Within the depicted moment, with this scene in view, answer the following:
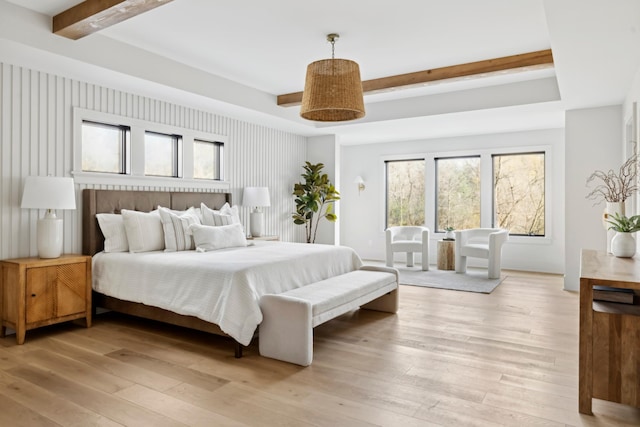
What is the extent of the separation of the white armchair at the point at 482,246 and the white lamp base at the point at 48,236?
556 cm

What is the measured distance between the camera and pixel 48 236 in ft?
Answer: 12.1

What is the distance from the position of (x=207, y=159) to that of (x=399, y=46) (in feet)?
10.0

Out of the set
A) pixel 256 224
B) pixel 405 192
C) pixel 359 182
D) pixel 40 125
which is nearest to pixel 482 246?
pixel 405 192

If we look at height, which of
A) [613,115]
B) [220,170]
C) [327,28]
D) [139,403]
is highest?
[327,28]

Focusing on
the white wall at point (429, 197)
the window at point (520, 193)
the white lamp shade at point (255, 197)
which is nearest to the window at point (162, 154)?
the white lamp shade at point (255, 197)

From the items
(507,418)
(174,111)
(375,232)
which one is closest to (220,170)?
(174,111)

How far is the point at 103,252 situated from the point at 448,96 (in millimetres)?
4625

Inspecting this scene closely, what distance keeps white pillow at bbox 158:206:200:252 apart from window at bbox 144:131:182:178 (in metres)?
0.79

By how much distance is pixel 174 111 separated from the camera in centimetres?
530

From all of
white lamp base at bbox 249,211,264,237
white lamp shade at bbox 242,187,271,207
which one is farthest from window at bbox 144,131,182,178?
white lamp base at bbox 249,211,264,237

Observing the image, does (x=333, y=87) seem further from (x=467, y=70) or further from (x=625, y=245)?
(x=625, y=245)

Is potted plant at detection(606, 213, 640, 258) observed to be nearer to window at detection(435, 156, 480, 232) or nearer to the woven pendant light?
the woven pendant light

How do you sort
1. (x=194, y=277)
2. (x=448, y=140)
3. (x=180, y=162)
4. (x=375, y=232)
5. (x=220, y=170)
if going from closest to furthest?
(x=194, y=277)
(x=180, y=162)
(x=220, y=170)
(x=448, y=140)
(x=375, y=232)

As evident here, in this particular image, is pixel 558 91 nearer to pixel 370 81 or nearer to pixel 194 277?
pixel 370 81
